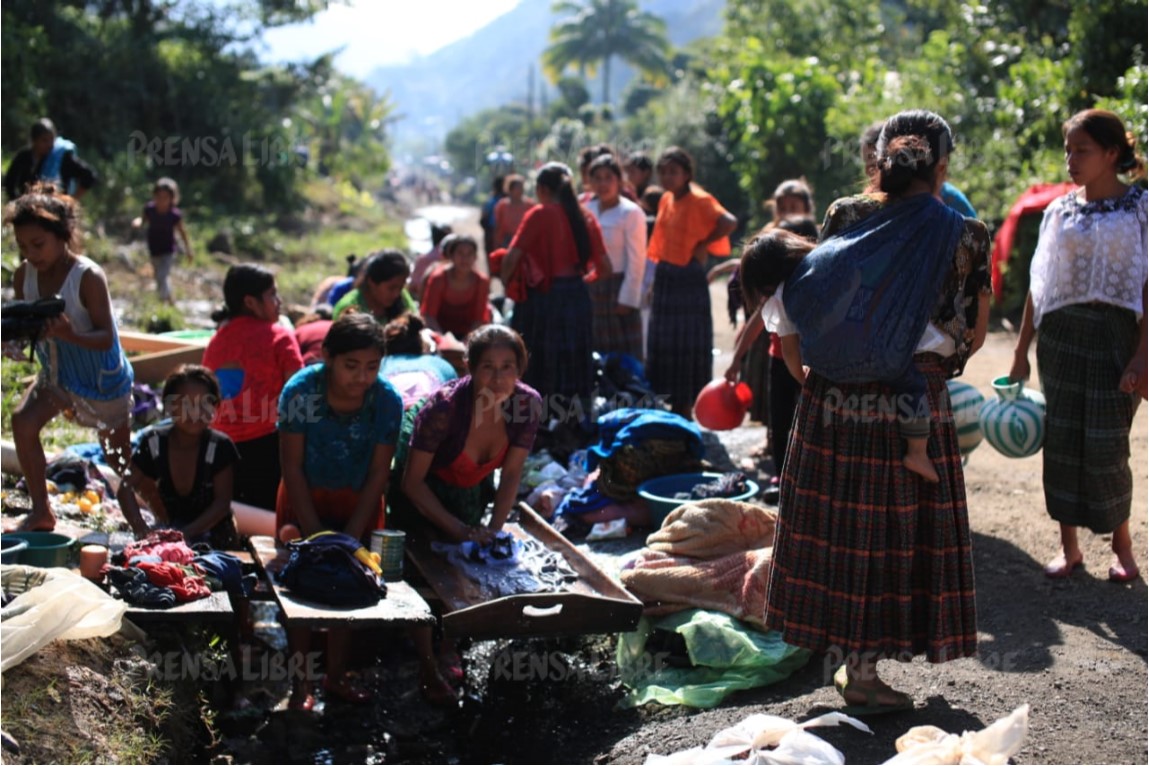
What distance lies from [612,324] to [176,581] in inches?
178

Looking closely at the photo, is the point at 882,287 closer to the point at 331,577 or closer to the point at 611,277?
the point at 331,577

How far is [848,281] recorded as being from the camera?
360cm

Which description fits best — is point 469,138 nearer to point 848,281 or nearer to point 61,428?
point 61,428

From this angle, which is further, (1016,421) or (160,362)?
(160,362)

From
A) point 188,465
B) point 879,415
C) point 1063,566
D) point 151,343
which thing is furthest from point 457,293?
point 879,415

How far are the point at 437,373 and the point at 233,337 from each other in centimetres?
100

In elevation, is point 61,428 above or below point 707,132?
below

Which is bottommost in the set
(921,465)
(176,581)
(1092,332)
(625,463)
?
(176,581)

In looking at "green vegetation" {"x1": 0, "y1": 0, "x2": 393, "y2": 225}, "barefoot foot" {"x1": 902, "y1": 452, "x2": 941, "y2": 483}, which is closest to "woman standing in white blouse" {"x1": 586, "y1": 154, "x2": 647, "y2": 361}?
"barefoot foot" {"x1": 902, "y1": 452, "x2": 941, "y2": 483}

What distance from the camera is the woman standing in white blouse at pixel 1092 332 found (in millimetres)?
4762

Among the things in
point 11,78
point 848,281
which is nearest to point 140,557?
point 848,281

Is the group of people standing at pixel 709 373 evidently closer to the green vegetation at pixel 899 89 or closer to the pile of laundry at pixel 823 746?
the pile of laundry at pixel 823 746

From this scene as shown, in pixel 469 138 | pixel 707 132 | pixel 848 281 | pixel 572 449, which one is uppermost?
pixel 469 138

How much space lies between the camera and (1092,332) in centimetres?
491
